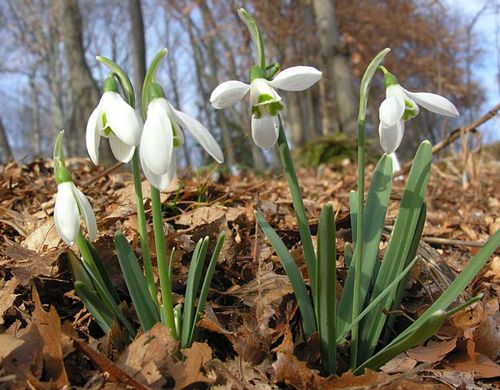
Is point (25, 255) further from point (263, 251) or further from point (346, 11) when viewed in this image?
point (346, 11)

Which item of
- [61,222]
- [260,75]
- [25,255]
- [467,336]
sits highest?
[260,75]

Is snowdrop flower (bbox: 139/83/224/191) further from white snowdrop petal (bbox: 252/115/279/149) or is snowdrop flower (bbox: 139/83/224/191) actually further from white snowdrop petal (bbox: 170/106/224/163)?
white snowdrop petal (bbox: 252/115/279/149)

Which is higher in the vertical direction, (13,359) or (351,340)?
(13,359)

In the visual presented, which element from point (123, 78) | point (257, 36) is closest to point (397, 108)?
point (257, 36)

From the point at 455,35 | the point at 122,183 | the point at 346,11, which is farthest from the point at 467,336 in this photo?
the point at 455,35

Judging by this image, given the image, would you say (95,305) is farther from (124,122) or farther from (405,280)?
(405,280)

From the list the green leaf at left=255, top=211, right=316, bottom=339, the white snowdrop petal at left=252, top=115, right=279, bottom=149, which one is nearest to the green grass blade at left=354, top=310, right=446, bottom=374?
the green leaf at left=255, top=211, right=316, bottom=339

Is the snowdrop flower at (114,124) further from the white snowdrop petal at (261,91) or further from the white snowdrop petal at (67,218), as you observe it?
the white snowdrop petal at (261,91)
